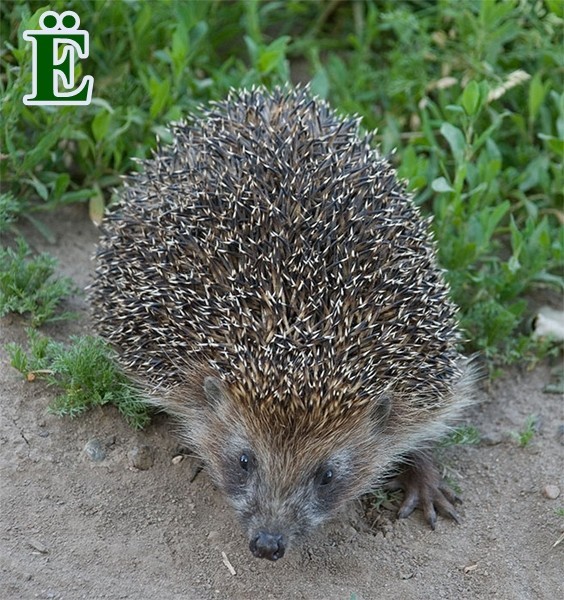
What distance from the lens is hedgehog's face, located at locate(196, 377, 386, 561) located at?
400cm

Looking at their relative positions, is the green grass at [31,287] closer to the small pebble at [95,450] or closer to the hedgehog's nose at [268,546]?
the small pebble at [95,450]

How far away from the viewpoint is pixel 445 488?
472 cm

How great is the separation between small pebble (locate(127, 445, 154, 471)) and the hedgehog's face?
0.29 meters

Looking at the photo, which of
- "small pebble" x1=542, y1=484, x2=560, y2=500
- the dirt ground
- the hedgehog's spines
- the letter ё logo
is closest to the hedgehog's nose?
the dirt ground

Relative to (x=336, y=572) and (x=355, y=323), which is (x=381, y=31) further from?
(x=336, y=572)

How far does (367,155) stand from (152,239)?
1084 millimetres

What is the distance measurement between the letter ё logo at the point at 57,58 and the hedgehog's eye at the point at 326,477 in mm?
2373

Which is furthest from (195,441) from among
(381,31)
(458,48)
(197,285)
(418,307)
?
(381,31)

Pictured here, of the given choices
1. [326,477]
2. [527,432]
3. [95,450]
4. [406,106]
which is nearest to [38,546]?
[95,450]

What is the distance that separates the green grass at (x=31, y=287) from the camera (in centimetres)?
486

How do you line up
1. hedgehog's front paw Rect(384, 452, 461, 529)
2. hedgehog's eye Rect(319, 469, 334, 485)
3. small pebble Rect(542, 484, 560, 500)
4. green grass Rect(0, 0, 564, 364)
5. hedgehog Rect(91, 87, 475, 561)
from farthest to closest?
green grass Rect(0, 0, 564, 364), small pebble Rect(542, 484, 560, 500), hedgehog's front paw Rect(384, 452, 461, 529), hedgehog's eye Rect(319, 469, 334, 485), hedgehog Rect(91, 87, 475, 561)

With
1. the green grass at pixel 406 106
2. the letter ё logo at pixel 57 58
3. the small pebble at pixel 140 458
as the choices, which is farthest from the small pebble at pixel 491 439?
the letter ё logo at pixel 57 58

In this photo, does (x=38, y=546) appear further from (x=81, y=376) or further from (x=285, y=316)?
(x=285, y=316)

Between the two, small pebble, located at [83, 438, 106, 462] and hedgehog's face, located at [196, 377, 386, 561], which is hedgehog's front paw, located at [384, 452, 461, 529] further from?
small pebble, located at [83, 438, 106, 462]
